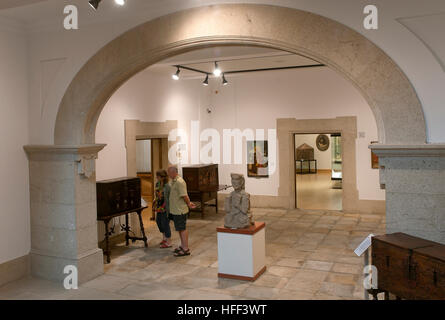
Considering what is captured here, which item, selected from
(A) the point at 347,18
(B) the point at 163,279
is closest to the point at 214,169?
(B) the point at 163,279

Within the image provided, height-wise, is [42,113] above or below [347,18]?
below

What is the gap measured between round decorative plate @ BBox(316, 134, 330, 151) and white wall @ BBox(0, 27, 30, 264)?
17103 mm

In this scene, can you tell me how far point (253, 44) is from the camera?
5.21 m

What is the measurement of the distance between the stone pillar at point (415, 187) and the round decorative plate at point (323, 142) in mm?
17237

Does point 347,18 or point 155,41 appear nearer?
point 347,18

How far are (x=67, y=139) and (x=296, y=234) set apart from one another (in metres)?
5.18

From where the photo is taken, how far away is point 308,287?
5895mm

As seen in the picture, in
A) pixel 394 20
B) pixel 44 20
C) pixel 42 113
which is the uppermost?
pixel 44 20

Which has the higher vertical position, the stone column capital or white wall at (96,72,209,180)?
white wall at (96,72,209,180)

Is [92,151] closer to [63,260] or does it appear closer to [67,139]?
[67,139]

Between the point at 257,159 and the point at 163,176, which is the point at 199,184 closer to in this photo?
the point at 257,159

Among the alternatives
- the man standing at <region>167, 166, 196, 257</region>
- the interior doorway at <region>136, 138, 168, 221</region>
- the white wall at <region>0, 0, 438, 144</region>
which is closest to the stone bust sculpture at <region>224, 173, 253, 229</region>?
the man standing at <region>167, 166, 196, 257</region>

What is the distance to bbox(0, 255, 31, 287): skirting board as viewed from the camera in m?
6.17

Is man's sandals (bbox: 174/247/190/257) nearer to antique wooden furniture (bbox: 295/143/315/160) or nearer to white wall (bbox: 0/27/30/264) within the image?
white wall (bbox: 0/27/30/264)
